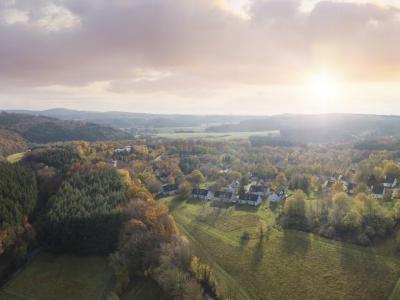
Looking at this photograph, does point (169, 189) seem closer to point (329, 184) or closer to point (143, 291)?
point (329, 184)

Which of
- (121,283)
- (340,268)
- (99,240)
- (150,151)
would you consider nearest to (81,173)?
(99,240)

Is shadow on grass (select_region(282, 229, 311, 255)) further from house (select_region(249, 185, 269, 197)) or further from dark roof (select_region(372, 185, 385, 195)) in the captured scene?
dark roof (select_region(372, 185, 385, 195))

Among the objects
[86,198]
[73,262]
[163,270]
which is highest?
[86,198]

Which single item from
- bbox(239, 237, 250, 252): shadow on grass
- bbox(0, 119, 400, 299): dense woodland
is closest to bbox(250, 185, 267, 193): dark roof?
bbox(0, 119, 400, 299): dense woodland

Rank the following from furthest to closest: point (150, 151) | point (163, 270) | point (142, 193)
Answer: point (150, 151) < point (142, 193) < point (163, 270)

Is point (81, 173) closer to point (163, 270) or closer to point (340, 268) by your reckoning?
point (163, 270)

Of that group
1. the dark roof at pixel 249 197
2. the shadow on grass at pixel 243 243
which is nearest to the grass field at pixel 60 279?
the shadow on grass at pixel 243 243

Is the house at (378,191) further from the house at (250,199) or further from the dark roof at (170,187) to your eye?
the dark roof at (170,187)
